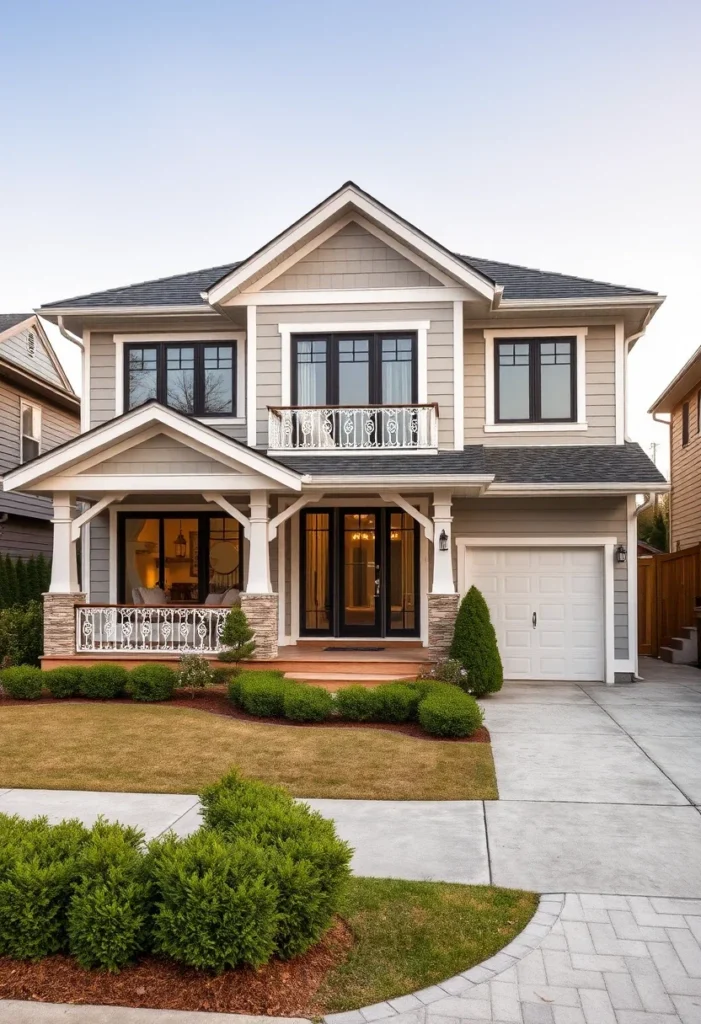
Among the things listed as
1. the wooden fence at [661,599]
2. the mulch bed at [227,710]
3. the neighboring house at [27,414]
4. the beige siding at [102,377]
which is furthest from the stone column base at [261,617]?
the wooden fence at [661,599]

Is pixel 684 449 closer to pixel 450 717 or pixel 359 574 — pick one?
pixel 359 574

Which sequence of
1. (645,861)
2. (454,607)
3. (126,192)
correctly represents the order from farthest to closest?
(126,192) < (454,607) < (645,861)

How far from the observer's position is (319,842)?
4.05 metres

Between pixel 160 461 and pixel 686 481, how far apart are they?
13918 millimetres

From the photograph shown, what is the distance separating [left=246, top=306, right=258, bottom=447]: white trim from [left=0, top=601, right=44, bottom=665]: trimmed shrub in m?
4.61

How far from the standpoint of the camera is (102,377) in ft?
47.1

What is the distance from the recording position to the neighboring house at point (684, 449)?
1823 centimetres

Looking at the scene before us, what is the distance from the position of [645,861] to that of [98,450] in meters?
9.45

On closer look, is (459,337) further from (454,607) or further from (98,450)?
(98,450)

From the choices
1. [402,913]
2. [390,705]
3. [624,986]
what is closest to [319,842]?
[402,913]

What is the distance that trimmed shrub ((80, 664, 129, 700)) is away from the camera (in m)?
10.8

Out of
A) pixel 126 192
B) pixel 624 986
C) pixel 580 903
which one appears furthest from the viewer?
pixel 126 192

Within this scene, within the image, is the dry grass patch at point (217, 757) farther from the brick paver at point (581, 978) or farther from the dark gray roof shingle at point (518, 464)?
the dark gray roof shingle at point (518, 464)

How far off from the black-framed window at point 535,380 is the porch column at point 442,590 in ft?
8.43
